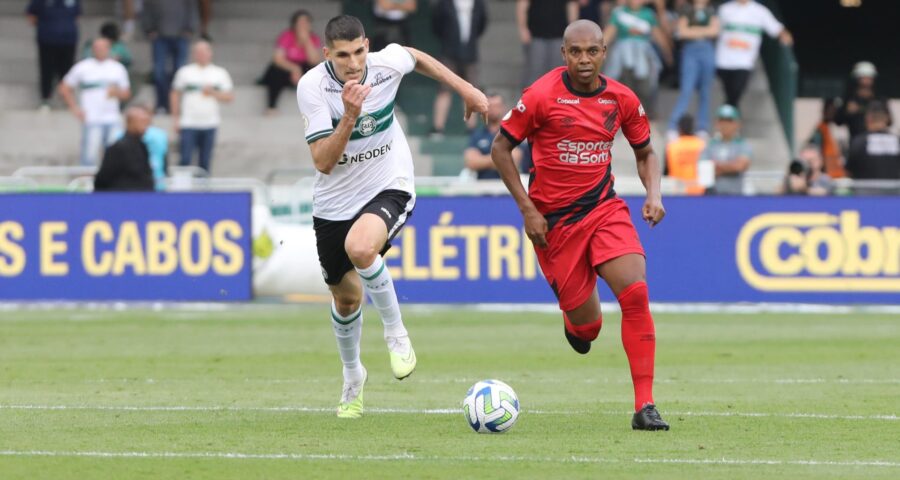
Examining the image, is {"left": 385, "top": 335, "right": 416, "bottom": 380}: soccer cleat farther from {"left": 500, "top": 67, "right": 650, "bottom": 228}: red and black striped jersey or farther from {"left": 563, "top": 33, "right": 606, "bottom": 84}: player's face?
{"left": 563, "top": 33, "right": 606, "bottom": 84}: player's face

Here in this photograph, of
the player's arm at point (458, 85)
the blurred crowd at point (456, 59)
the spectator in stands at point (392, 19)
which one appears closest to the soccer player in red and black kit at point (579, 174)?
the player's arm at point (458, 85)

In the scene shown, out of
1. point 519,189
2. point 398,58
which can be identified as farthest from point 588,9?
point 519,189

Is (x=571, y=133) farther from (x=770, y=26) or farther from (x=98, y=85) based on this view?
(x=770, y=26)

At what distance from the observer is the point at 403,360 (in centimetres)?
1030

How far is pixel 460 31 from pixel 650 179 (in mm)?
15244

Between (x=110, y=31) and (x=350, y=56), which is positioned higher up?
(x=350, y=56)

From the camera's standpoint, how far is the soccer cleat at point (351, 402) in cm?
1063

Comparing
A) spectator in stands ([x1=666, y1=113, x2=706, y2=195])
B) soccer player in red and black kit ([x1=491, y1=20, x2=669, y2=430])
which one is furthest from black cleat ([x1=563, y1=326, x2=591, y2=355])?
spectator in stands ([x1=666, y1=113, x2=706, y2=195])

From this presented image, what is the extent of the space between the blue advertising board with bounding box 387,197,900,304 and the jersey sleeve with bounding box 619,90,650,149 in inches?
373

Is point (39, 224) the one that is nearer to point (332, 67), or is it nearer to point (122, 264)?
point (122, 264)

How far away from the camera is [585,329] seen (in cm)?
1076

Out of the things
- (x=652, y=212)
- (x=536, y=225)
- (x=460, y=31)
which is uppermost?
(x=652, y=212)

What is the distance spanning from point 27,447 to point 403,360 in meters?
2.20

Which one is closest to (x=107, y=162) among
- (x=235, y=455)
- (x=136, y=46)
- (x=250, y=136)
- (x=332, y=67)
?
(x=250, y=136)
